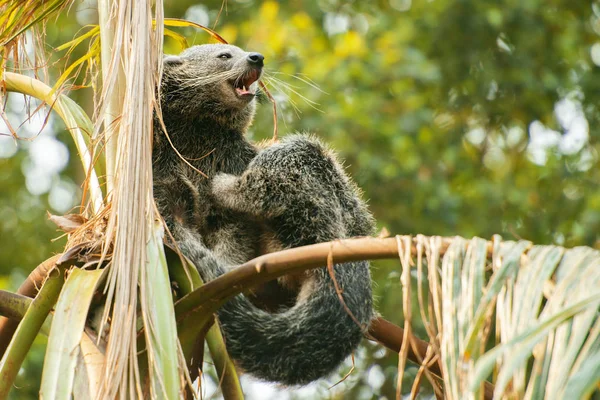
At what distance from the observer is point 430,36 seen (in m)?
8.79

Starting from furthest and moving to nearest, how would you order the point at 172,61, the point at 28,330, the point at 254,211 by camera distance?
the point at 172,61 → the point at 254,211 → the point at 28,330

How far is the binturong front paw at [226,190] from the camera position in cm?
352

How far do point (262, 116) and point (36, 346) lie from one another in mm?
2808

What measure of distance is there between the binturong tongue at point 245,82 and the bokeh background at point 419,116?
282 centimetres

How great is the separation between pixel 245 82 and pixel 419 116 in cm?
408

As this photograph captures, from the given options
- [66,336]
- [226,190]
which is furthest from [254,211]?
[66,336]

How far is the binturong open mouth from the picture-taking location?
3.91 m

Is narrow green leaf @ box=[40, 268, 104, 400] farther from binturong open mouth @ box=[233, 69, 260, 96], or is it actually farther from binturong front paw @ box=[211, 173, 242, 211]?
binturong open mouth @ box=[233, 69, 260, 96]

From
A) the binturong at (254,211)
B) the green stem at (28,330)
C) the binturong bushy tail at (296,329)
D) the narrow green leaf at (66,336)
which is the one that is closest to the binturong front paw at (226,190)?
the binturong at (254,211)

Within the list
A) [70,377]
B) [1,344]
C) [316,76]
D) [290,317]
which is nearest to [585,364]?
[70,377]

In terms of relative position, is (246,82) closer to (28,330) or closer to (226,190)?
(226,190)

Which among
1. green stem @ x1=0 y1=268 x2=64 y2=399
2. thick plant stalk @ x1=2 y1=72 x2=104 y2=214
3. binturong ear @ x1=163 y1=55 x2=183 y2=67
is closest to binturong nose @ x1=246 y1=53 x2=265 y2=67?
binturong ear @ x1=163 y1=55 x2=183 y2=67

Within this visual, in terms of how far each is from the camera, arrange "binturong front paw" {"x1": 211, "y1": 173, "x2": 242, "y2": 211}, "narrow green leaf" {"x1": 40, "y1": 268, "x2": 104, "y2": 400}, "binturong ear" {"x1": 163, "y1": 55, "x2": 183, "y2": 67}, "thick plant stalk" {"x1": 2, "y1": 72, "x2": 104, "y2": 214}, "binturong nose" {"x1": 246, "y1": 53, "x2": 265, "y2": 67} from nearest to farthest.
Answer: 1. "narrow green leaf" {"x1": 40, "y1": 268, "x2": 104, "y2": 400}
2. "thick plant stalk" {"x1": 2, "y1": 72, "x2": 104, "y2": 214}
3. "binturong front paw" {"x1": 211, "y1": 173, "x2": 242, "y2": 211}
4. "binturong nose" {"x1": 246, "y1": 53, "x2": 265, "y2": 67}
5. "binturong ear" {"x1": 163, "y1": 55, "x2": 183, "y2": 67}

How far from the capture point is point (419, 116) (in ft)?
25.7
